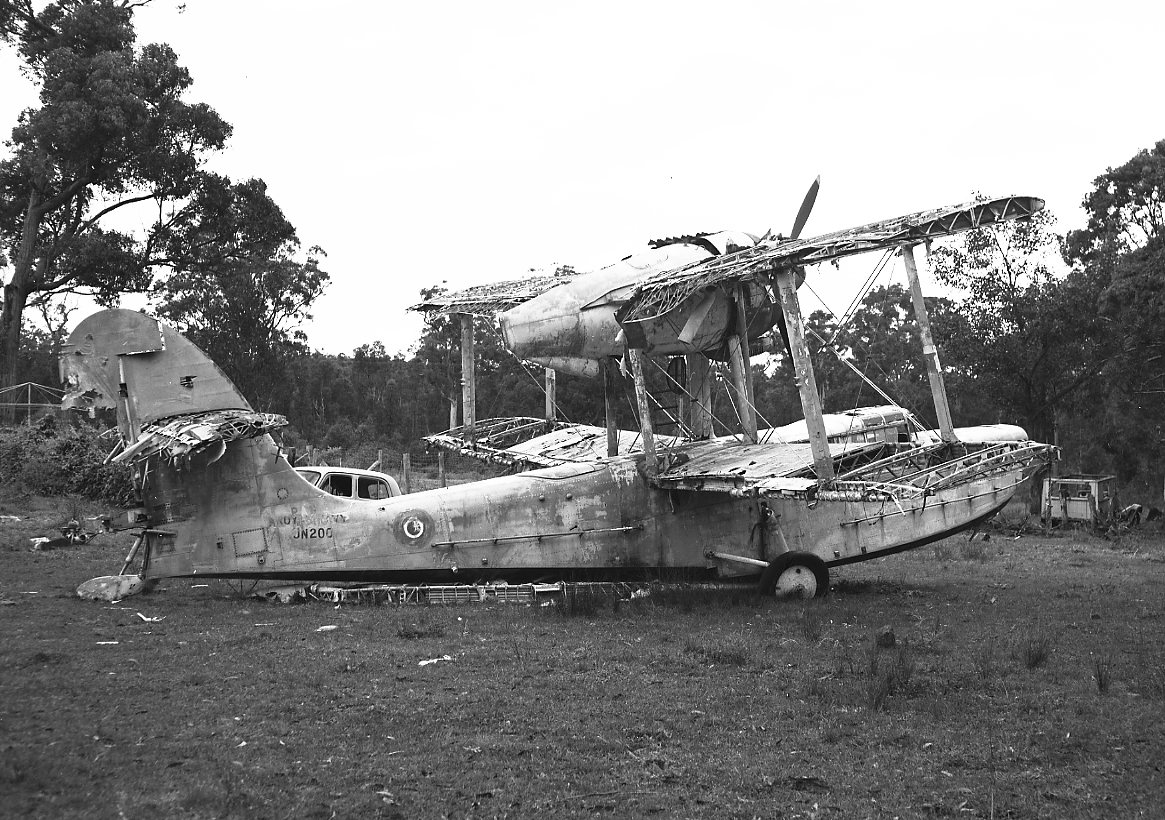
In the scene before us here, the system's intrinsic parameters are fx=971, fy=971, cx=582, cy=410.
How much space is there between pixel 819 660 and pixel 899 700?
72.8 inches

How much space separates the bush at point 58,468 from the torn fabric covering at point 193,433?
1254 cm

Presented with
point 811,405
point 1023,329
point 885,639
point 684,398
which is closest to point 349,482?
point 684,398

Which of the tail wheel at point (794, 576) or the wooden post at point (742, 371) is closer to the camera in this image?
the tail wheel at point (794, 576)

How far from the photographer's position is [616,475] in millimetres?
15938

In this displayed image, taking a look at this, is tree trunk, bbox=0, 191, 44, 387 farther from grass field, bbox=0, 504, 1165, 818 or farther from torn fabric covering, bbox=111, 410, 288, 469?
torn fabric covering, bbox=111, 410, 288, 469

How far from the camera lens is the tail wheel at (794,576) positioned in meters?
15.4

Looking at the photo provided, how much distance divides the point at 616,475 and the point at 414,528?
3.38 m

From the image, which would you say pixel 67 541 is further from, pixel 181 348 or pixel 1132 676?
pixel 1132 676

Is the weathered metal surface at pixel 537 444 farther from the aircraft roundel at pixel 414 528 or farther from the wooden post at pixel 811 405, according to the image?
the wooden post at pixel 811 405

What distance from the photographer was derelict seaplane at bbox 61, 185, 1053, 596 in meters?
13.8

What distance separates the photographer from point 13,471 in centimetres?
2703

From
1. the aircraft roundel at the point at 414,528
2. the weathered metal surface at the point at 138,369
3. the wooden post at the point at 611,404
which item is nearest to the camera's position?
the weathered metal surface at the point at 138,369

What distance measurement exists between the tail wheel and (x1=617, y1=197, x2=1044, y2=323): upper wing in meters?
4.43

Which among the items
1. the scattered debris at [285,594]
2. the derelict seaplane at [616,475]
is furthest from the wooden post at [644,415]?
the scattered debris at [285,594]
